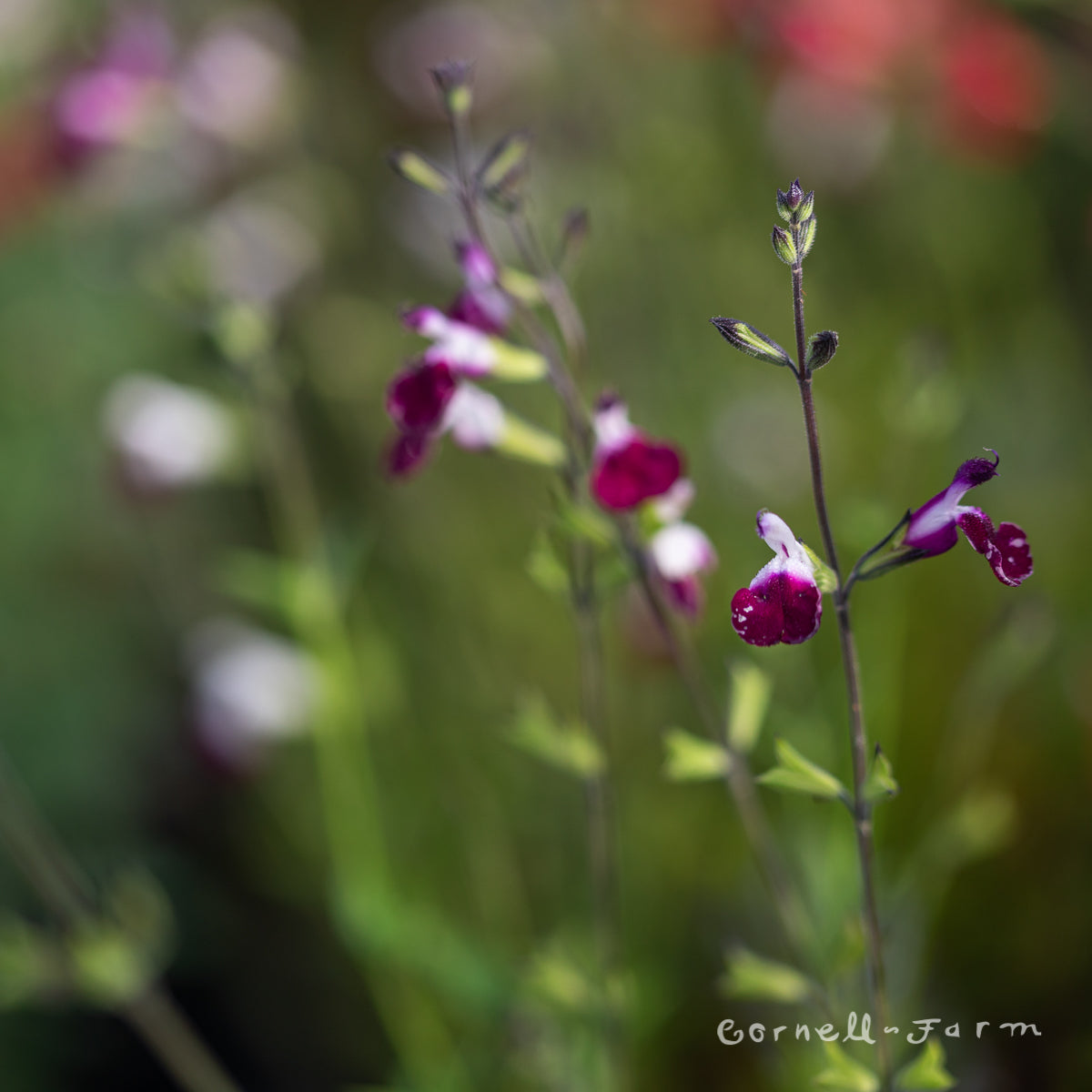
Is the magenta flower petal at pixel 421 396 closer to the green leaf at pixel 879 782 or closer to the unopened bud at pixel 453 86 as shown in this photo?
the unopened bud at pixel 453 86

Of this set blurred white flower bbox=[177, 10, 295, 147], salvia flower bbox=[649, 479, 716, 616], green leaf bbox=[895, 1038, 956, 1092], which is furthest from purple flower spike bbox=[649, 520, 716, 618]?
blurred white flower bbox=[177, 10, 295, 147]

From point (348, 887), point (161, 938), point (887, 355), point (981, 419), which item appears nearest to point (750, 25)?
point (887, 355)

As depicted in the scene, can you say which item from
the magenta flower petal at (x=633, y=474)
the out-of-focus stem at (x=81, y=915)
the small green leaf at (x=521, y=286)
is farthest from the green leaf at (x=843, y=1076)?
the out-of-focus stem at (x=81, y=915)

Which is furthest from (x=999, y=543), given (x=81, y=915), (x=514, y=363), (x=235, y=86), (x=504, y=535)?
(x=235, y=86)

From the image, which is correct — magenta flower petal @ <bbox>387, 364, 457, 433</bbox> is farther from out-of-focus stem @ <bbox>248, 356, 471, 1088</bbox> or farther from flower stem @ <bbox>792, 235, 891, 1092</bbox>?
out-of-focus stem @ <bbox>248, 356, 471, 1088</bbox>

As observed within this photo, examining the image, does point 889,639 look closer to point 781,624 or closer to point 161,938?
point 781,624

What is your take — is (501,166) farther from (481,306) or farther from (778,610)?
(778,610)

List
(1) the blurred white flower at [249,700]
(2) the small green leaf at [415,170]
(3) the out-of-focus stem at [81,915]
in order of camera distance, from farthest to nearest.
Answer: (1) the blurred white flower at [249,700], (3) the out-of-focus stem at [81,915], (2) the small green leaf at [415,170]
